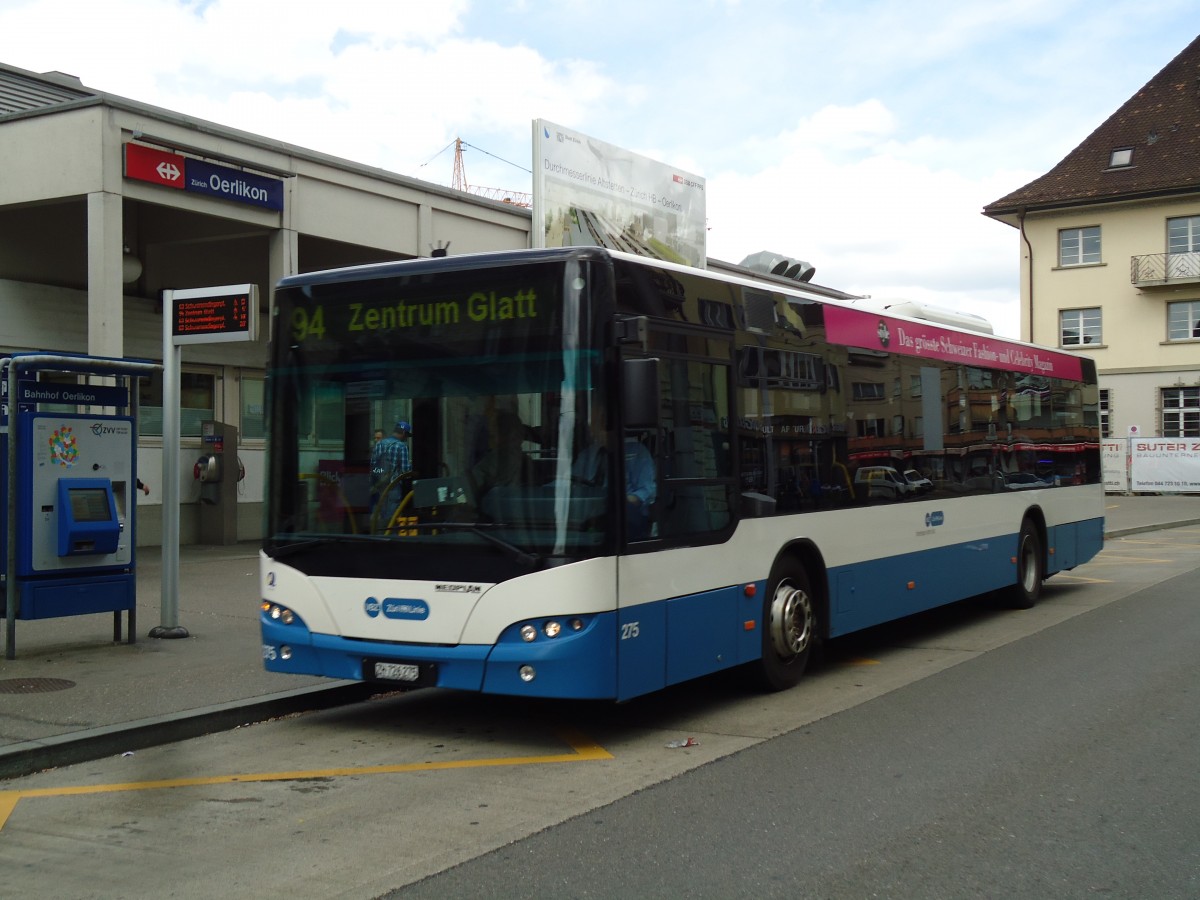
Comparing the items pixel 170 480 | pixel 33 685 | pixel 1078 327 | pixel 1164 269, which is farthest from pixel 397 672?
pixel 1078 327

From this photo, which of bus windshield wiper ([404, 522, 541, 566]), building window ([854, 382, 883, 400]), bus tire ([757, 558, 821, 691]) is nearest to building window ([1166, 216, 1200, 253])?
building window ([854, 382, 883, 400])

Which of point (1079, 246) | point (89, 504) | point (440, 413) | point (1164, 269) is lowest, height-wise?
point (89, 504)

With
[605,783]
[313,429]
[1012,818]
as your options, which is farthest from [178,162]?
[1012,818]

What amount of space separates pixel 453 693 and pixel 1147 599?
29.2ft

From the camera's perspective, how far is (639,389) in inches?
267

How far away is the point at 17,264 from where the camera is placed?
1822 centimetres

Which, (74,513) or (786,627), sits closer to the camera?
(786,627)

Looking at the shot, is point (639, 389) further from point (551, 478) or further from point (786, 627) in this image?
point (786, 627)

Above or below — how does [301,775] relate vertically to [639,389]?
below

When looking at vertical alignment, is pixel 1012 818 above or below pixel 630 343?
below

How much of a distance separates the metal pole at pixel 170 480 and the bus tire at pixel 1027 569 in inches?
→ 323

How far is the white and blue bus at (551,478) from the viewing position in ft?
22.5

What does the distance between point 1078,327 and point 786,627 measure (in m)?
44.5

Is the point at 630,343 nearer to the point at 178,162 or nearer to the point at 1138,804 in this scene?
the point at 1138,804
